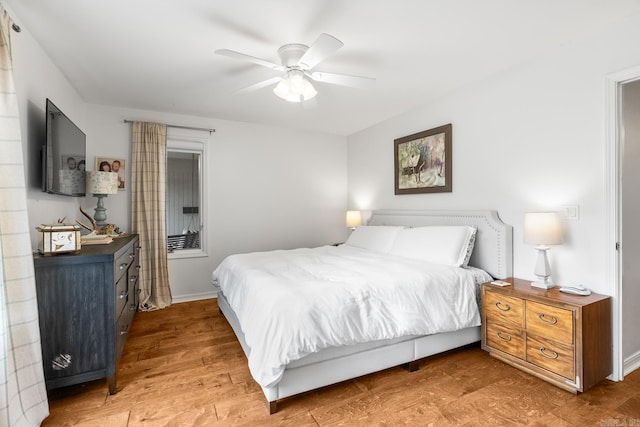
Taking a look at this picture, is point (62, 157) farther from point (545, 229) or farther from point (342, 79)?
point (545, 229)

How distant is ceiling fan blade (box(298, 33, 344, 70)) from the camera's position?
71.9 inches

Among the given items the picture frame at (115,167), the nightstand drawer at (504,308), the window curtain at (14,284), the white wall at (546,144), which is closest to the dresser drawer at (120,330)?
the window curtain at (14,284)

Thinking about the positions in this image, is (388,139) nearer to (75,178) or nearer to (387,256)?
(387,256)

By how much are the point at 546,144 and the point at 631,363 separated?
5.77 feet

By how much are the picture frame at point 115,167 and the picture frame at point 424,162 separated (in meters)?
3.47

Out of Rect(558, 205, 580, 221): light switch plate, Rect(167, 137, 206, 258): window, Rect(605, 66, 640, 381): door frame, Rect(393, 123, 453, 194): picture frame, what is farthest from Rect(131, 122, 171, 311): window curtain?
Rect(605, 66, 640, 381): door frame

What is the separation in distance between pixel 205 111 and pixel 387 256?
9.50 ft

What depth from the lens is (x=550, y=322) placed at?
2.10m

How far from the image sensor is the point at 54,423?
1.76 m

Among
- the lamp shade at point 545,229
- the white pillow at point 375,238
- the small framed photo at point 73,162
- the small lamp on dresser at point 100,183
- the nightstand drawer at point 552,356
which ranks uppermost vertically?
the small framed photo at point 73,162

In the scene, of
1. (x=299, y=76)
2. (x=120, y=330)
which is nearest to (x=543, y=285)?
(x=299, y=76)

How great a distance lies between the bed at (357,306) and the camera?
1846 millimetres

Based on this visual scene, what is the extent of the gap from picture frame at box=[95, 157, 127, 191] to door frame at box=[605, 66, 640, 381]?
473 centimetres

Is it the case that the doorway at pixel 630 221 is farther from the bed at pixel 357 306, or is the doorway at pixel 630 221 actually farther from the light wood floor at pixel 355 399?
the bed at pixel 357 306
